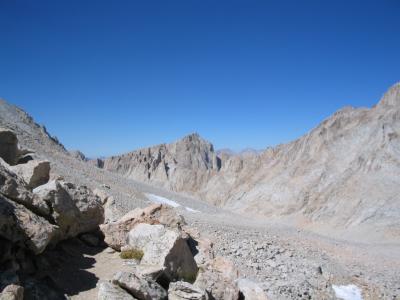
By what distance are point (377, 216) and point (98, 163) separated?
102919 mm

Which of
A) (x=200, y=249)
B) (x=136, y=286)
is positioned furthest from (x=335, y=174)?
(x=136, y=286)

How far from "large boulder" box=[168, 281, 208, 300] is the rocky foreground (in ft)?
0.06

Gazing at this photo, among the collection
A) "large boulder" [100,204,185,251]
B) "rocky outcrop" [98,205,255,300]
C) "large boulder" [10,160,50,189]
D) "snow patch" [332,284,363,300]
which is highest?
"large boulder" [10,160,50,189]

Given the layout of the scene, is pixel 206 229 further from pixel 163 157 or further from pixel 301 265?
pixel 163 157

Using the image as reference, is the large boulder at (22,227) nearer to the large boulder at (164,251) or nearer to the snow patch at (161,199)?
the large boulder at (164,251)

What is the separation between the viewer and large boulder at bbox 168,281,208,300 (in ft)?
26.0

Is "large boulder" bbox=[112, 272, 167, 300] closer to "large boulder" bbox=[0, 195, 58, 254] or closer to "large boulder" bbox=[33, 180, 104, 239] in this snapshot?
"large boulder" bbox=[0, 195, 58, 254]

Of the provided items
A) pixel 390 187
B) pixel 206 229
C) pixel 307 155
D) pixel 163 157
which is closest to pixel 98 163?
pixel 163 157

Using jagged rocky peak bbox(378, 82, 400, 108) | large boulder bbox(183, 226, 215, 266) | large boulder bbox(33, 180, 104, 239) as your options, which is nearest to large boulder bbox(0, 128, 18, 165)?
large boulder bbox(33, 180, 104, 239)

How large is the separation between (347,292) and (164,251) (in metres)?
9.36

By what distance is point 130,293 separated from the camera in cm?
747

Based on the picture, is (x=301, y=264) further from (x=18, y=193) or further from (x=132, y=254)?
(x=18, y=193)

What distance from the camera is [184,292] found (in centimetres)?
808

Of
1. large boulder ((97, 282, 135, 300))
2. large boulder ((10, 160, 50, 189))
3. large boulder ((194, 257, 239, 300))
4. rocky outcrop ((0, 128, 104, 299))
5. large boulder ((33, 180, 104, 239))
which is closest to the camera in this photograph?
rocky outcrop ((0, 128, 104, 299))
